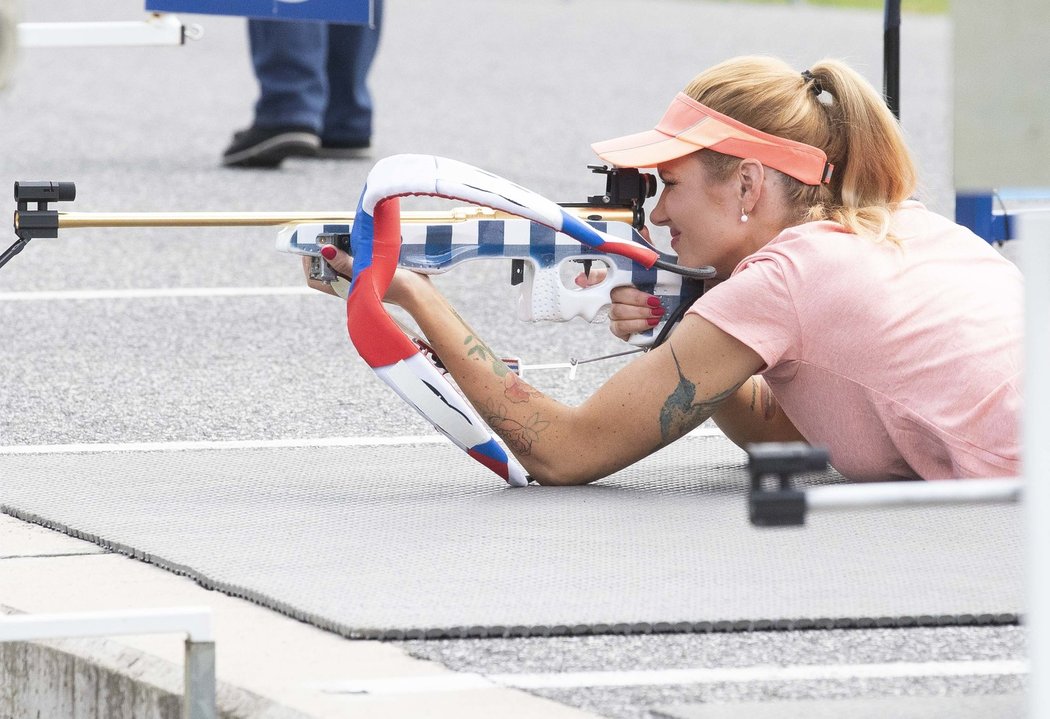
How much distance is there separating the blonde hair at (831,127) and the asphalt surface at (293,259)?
324 mm

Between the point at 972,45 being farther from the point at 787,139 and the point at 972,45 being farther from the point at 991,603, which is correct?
the point at 787,139

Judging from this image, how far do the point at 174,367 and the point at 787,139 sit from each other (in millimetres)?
1802

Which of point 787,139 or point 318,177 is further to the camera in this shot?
point 318,177

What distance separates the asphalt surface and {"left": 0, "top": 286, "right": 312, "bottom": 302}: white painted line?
28 millimetres

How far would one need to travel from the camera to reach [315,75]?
7406 millimetres

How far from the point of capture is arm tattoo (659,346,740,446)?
9.74 feet

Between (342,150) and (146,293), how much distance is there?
8.69 ft

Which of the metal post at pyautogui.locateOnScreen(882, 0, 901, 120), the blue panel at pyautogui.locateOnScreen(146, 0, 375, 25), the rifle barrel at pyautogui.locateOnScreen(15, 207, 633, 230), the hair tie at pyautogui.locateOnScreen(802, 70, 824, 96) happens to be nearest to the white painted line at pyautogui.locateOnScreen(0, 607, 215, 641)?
the rifle barrel at pyautogui.locateOnScreen(15, 207, 633, 230)

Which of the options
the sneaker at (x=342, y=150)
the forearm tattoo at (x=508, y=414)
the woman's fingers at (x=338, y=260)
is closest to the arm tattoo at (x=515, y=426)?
the forearm tattoo at (x=508, y=414)

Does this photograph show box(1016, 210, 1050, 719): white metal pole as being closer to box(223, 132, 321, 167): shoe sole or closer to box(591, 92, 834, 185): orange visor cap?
box(591, 92, 834, 185): orange visor cap

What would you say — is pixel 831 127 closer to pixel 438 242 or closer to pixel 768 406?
pixel 768 406

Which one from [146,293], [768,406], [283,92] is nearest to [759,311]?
[768,406]

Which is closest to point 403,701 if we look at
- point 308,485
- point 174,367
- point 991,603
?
point 991,603

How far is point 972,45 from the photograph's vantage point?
70.4 inches
